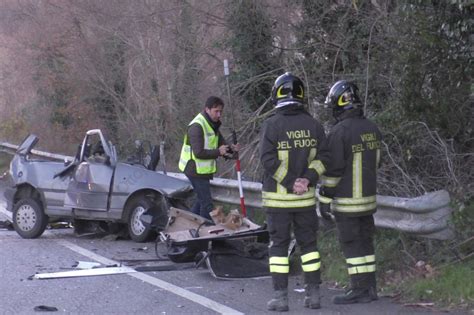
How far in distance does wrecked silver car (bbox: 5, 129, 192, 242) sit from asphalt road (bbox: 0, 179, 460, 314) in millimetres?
973

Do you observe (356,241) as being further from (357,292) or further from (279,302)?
(279,302)

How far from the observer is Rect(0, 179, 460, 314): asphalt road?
6867 mm

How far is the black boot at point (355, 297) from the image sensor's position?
6.93 m

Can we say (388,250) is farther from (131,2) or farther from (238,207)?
(131,2)

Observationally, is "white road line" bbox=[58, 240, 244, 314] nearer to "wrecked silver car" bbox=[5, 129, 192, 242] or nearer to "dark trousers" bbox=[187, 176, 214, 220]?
"wrecked silver car" bbox=[5, 129, 192, 242]

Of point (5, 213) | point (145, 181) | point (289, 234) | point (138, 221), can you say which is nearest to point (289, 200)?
point (289, 234)

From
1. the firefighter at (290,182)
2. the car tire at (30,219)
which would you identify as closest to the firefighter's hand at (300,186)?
the firefighter at (290,182)

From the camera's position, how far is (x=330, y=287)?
7.73m

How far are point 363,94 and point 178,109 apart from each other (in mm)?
5854

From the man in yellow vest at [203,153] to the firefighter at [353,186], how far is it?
9.17 feet

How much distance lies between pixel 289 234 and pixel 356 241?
0.64 meters

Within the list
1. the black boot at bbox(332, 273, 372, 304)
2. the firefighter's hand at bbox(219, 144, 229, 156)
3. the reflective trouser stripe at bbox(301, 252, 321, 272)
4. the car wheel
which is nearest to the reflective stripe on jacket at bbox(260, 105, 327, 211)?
the reflective trouser stripe at bbox(301, 252, 321, 272)

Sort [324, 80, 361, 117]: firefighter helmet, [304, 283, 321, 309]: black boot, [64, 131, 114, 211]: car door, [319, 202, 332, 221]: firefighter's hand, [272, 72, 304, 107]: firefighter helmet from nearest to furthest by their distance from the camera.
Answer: [304, 283, 321, 309]: black boot
[272, 72, 304, 107]: firefighter helmet
[324, 80, 361, 117]: firefighter helmet
[319, 202, 332, 221]: firefighter's hand
[64, 131, 114, 211]: car door

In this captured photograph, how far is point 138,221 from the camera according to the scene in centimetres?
1046
